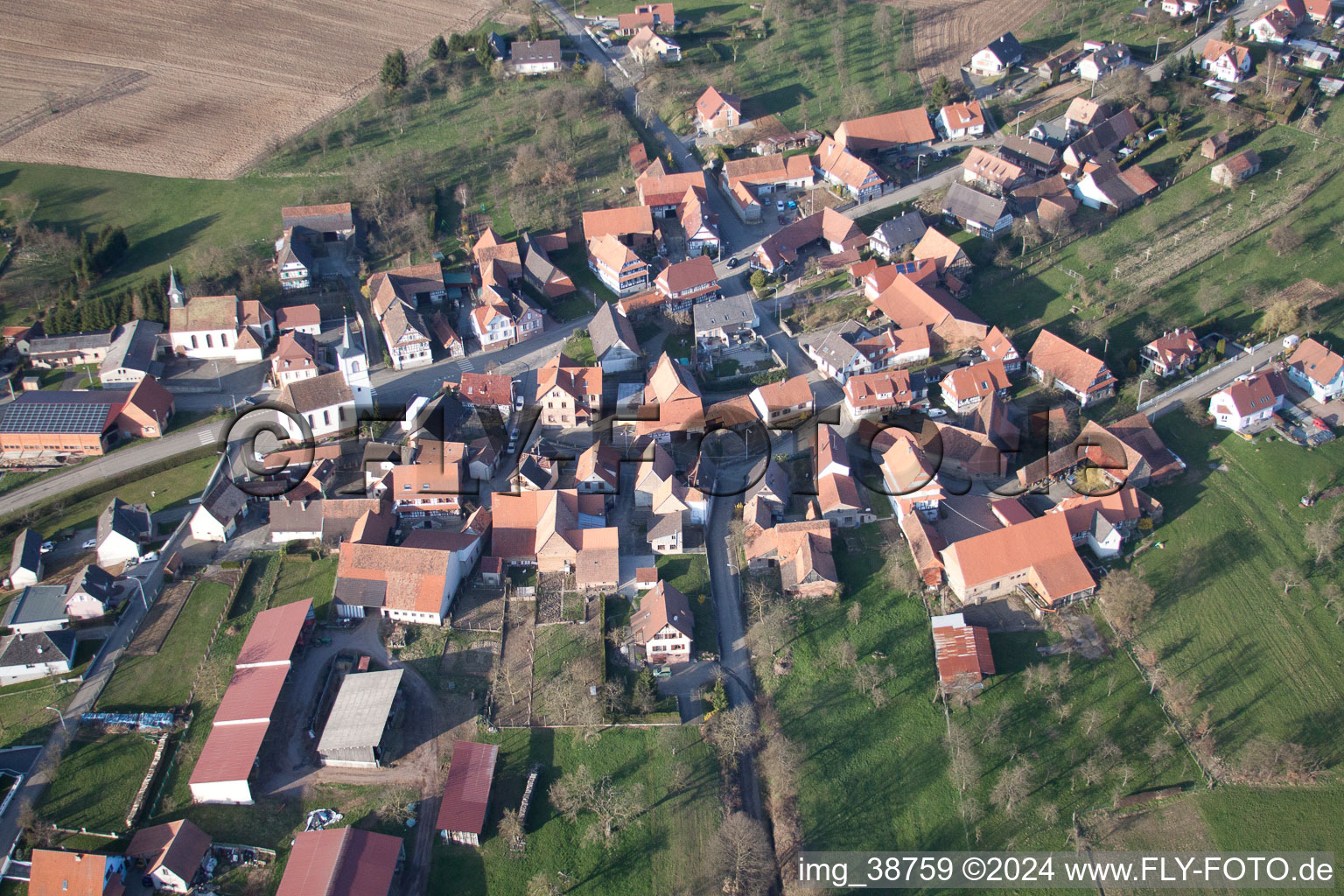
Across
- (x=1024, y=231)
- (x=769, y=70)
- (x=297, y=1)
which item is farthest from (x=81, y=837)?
(x=297, y=1)

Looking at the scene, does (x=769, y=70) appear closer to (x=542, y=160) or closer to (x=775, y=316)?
(x=542, y=160)

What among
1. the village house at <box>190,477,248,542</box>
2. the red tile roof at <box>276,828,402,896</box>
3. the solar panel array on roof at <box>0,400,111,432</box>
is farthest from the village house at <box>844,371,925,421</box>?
the solar panel array on roof at <box>0,400,111,432</box>

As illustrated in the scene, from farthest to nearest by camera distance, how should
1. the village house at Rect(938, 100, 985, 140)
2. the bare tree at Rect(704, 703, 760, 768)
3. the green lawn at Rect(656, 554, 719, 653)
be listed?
the village house at Rect(938, 100, 985, 140)
the green lawn at Rect(656, 554, 719, 653)
the bare tree at Rect(704, 703, 760, 768)

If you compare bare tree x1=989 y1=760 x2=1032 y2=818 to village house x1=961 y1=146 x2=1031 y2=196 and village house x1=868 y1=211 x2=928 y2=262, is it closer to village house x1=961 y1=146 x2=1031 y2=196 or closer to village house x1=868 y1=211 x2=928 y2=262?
village house x1=868 y1=211 x2=928 y2=262

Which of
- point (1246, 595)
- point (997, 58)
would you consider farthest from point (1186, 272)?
point (997, 58)

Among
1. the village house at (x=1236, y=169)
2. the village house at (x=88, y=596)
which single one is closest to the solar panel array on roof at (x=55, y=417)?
the village house at (x=88, y=596)

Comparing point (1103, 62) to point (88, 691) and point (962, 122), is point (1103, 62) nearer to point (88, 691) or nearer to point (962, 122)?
point (962, 122)
